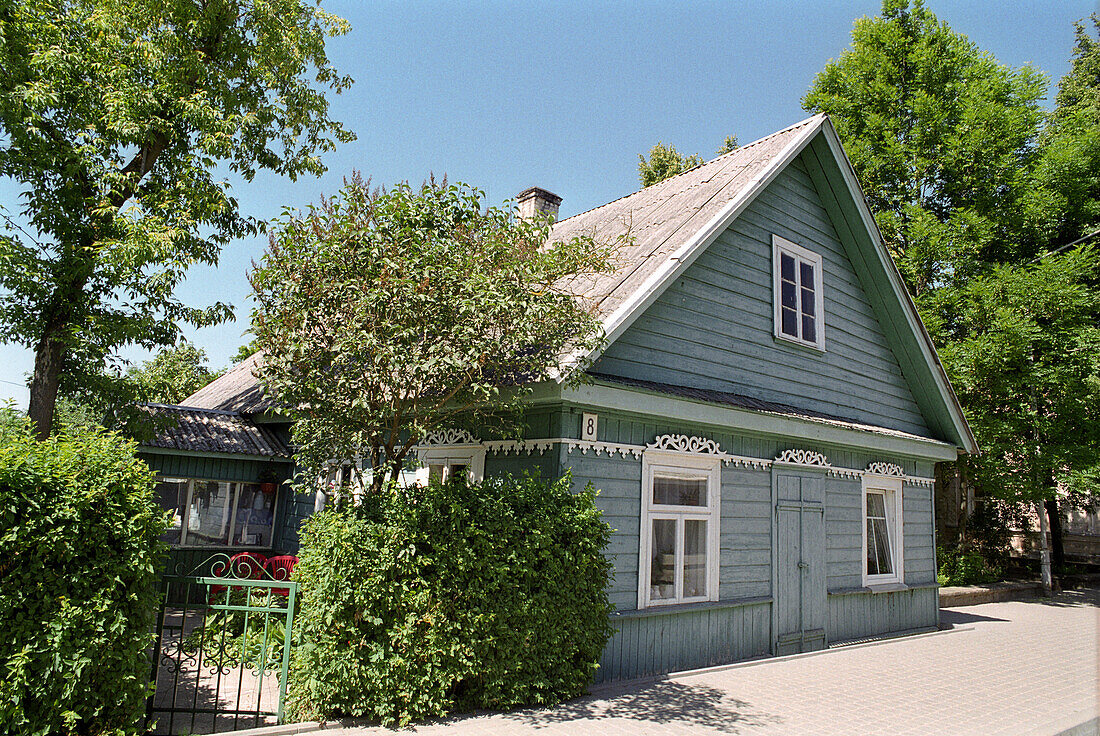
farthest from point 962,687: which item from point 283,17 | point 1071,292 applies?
point 283,17

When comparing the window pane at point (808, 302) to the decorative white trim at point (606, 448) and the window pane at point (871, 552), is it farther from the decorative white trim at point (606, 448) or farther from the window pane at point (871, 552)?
the decorative white trim at point (606, 448)

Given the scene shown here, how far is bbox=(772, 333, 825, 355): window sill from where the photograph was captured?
10.3 m

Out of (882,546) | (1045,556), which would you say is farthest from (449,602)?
(1045,556)

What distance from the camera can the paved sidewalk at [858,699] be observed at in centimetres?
607

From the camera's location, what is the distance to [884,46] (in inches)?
892

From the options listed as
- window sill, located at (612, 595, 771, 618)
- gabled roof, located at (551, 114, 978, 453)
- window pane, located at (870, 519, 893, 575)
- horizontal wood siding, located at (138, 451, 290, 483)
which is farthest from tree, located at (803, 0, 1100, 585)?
horizontal wood siding, located at (138, 451, 290, 483)

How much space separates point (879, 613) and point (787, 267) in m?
5.81

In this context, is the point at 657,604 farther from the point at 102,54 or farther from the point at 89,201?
the point at 102,54

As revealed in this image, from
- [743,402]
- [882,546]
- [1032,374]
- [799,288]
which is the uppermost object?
[1032,374]

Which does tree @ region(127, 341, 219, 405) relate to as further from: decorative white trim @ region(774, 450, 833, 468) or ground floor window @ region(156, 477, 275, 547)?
decorative white trim @ region(774, 450, 833, 468)

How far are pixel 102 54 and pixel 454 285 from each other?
9.00 meters

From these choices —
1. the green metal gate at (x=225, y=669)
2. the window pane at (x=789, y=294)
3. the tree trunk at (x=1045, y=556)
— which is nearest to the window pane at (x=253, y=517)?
the green metal gate at (x=225, y=669)

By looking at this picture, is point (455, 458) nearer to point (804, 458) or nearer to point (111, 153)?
point (804, 458)

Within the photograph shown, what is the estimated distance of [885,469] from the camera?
11781 millimetres
